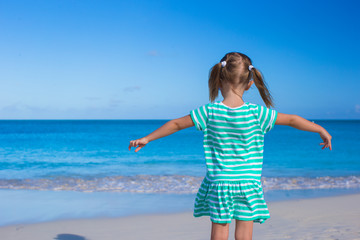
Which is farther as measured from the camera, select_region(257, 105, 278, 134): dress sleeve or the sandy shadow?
the sandy shadow

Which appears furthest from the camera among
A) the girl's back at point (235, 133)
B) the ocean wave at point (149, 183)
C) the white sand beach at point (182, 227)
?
the ocean wave at point (149, 183)

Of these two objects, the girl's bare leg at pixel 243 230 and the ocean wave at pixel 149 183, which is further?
the ocean wave at pixel 149 183

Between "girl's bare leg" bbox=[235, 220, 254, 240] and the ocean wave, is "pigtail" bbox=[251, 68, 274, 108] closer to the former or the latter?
"girl's bare leg" bbox=[235, 220, 254, 240]

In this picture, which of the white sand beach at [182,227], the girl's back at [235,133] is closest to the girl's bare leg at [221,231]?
the girl's back at [235,133]

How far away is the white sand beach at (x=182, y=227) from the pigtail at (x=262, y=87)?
2.22m

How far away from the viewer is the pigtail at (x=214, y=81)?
7.86 feet

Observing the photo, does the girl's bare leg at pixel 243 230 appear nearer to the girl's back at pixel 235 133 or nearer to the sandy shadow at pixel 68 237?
the girl's back at pixel 235 133

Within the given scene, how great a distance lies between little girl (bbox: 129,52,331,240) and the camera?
2.30m

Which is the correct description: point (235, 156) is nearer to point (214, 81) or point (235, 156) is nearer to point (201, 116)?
point (201, 116)

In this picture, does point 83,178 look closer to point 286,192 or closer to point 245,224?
A: point 286,192

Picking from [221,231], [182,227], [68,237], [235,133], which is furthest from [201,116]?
[68,237]

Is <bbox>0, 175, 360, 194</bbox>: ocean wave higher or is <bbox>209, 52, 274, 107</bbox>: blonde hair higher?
<bbox>209, 52, 274, 107</bbox>: blonde hair

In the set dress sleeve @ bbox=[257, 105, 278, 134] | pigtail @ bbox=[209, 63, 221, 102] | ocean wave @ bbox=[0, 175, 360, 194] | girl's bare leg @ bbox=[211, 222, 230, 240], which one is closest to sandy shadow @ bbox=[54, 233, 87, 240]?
girl's bare leg @ bbox=[211, 222, 230, 240]

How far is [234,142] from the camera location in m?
2.32
